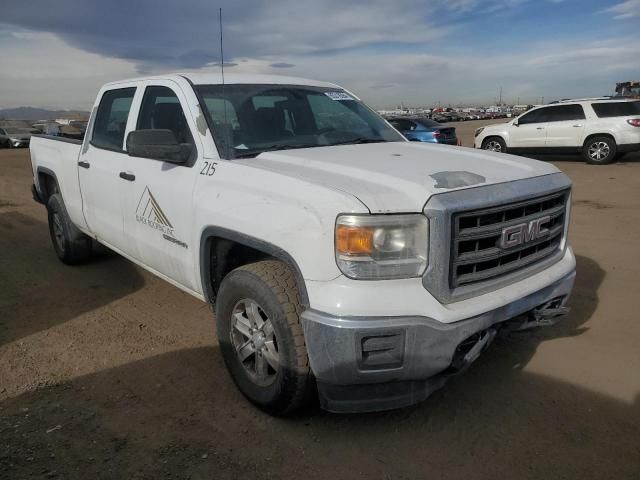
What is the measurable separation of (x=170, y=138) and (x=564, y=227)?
8.23 ft

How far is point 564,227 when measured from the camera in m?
3.23

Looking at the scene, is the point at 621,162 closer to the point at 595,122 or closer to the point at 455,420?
the point at 595,122

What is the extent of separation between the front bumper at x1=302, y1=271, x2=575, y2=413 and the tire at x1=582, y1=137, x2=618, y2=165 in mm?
13684

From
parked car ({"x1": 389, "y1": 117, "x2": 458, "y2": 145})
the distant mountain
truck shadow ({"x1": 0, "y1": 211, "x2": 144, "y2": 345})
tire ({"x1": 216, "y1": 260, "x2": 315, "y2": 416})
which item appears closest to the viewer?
tire ({"x1": 216, "y1": 260, "x2": 315, "y2": 416})

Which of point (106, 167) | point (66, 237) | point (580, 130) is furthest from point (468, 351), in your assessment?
point (580, 130)

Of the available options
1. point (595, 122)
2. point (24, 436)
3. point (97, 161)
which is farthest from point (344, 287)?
point (595, 122)

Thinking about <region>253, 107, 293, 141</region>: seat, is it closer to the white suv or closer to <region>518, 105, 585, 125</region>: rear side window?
the white suv

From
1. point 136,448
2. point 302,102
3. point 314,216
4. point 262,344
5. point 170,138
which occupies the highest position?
point 302,102

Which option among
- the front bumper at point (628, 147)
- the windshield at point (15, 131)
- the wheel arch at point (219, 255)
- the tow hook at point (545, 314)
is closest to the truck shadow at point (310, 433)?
the tow hook at point (545, 314)

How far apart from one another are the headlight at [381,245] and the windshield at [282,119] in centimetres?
118

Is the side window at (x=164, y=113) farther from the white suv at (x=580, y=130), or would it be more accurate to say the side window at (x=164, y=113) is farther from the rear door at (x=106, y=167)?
the white suv at (x=580, y=130)

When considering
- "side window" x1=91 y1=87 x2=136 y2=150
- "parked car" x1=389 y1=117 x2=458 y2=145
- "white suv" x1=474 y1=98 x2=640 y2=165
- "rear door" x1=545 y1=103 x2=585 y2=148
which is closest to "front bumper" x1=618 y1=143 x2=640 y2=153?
"white suv" x1=474 y1=98 x2=640 y2=165

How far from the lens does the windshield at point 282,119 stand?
11.2 ft

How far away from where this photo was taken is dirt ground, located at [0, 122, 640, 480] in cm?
258
